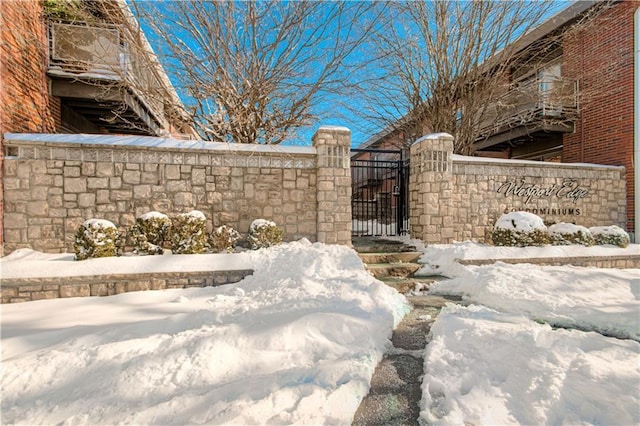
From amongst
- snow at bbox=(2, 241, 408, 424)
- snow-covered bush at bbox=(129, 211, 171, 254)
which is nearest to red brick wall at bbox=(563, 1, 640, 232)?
snow at bbox=(2, 241, 408, 424)

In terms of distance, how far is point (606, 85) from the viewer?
9.59m

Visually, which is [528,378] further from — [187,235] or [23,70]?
[23,70]

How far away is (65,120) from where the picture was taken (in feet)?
28.6

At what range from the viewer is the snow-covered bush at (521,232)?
6.81 m

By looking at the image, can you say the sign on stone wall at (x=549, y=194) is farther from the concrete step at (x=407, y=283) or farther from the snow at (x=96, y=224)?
the snow at (x=96, y=224)

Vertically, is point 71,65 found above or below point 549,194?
above

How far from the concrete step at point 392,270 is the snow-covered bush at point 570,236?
13.2 ft

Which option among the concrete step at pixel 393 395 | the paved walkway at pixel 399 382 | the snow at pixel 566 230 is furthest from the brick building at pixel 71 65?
the snow at pixel 566 230

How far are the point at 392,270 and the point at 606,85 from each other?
1045 cm

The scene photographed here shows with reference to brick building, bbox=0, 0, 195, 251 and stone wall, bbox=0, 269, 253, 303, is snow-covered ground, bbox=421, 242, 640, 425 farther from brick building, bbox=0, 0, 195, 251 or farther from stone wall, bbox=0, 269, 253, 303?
brick building, bbox=0, 0, 195, 251

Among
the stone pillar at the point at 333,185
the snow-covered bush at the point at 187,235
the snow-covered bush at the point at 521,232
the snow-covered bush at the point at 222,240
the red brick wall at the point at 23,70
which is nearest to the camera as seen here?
the snow-covered bush at the point at 187,235

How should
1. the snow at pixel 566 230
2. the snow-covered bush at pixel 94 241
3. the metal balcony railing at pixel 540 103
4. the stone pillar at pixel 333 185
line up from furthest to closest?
the metal balcony railing at pixel 540 103, the snow at pixel 566 230, the stone pillar at pixel 333 185, the snow-covered bush at pixel 94 241

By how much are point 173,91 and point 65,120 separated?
11.3 ft

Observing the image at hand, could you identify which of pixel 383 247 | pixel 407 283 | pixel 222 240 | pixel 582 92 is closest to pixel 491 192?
pixel 383 247
